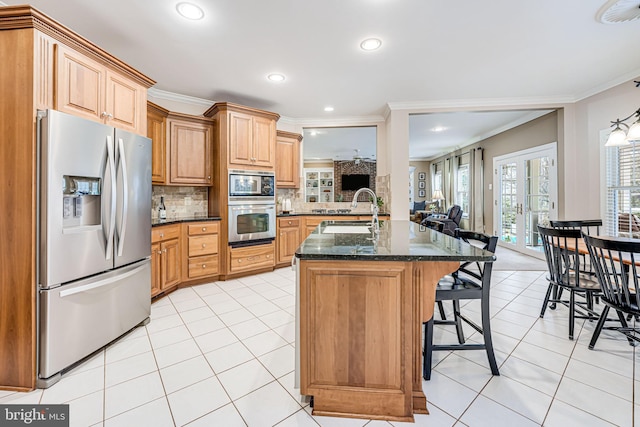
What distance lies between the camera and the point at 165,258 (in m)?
3.07

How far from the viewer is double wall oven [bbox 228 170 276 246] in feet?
12.2

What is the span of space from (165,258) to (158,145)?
4.50 feet

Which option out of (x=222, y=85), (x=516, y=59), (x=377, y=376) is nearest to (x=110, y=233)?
(x=377, y=376)

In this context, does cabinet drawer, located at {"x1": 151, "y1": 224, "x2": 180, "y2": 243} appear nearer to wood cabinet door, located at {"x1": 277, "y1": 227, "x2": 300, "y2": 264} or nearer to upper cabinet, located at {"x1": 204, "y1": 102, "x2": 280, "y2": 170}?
upper cabinet, located at {"x1": 204, "y1": 102, "x2": 280, "y2": 170}

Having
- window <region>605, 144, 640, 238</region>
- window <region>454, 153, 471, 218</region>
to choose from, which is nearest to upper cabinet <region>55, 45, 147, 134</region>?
window <region>605, 144, 640, 238</region>

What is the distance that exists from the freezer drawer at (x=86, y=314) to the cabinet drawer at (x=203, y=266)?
112 cm

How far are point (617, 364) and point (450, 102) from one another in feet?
11.4

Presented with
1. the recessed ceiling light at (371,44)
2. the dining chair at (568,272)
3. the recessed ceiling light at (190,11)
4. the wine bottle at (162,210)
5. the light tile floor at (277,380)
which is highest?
the recessed ceiling light at (371,44)

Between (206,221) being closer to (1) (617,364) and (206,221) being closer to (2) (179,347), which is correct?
(2) (179,347)

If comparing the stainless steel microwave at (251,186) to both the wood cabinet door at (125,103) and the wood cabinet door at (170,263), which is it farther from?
the wood cabinet door at (125,103)

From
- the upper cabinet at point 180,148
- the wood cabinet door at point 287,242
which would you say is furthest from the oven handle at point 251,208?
the upper cabinet at point 180,148

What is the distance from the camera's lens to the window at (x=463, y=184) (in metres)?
7.53

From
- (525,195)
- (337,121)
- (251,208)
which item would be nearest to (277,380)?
(251,208)

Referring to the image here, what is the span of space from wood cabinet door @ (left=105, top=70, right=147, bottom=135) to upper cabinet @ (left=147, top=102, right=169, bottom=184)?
0.82m
